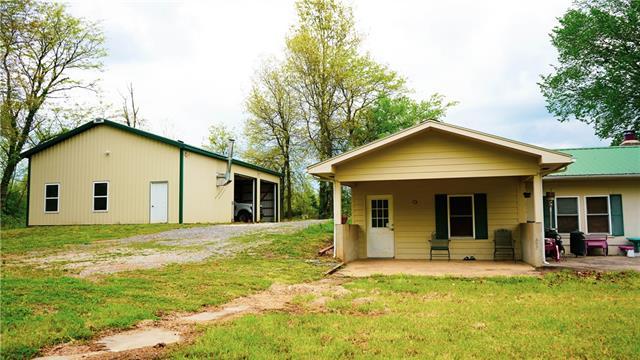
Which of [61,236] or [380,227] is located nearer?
[380,227]

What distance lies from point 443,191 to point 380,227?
2096 millimetres

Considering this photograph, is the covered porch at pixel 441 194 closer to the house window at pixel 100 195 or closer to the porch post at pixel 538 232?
the porch post at pixel 538 232

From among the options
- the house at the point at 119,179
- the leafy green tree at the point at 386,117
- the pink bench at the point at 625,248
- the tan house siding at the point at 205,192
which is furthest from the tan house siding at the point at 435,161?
the leafy green tree at the point at 386,117

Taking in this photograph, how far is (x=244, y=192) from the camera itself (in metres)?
29.6

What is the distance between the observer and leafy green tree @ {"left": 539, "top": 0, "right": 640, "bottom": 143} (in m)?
24.9

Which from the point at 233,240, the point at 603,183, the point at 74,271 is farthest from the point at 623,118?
the point at 74,271

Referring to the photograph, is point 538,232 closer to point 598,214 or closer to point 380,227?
point 380,227

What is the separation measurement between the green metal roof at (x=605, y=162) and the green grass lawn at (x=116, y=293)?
8748mm

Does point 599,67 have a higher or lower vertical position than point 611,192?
higher

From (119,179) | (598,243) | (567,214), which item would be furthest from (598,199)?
(119,179)

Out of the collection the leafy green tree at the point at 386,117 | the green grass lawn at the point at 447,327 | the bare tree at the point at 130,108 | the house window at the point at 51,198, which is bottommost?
the green grass lawn at the point at 447,327

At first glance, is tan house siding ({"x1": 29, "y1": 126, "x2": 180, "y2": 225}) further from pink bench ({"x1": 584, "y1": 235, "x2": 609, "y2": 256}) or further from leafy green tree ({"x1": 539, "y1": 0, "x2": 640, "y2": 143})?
leafy green tree ({"x1": 539, "y1": 0, "x2": 640, "y2": 143})

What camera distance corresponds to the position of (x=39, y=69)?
2797 cm

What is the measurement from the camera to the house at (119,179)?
812 inches
